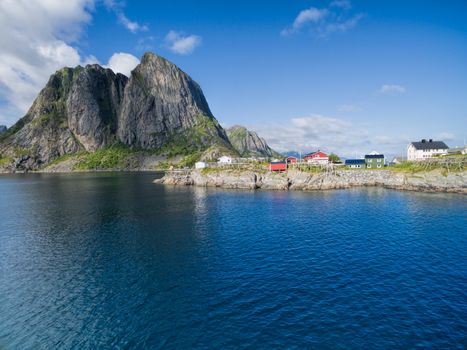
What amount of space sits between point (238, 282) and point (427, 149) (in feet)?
477

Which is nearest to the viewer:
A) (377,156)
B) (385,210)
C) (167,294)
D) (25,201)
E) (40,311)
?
(40,311)

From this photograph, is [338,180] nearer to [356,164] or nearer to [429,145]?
[356,164]

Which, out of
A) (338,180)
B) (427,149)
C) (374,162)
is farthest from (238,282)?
(427,149)

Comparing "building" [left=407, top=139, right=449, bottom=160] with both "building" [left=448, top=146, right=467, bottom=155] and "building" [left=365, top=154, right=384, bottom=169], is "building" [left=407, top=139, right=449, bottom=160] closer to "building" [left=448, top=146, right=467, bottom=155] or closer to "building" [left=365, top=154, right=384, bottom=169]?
"building" [left=448, top=146, right=467, bottom=155]

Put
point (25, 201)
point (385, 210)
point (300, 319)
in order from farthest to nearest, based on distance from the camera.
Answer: point (25, 201) → point (385, 210) → point (300, 319)

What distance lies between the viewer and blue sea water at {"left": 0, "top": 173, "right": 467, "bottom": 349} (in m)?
24.1

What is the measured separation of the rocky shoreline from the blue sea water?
3937 cm

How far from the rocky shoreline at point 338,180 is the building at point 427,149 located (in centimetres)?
3714

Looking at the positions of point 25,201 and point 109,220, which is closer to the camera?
point 109,220

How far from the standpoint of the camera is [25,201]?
9738cm

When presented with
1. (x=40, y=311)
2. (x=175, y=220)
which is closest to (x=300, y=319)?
(x=40, y=311)

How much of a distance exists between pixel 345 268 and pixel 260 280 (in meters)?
11.6

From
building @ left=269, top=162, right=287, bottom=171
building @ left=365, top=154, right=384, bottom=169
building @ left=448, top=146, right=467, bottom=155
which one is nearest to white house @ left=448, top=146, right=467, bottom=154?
building @ left=448, top=146, right=467, bottom=155

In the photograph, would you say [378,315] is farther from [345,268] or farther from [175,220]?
[175,220]
